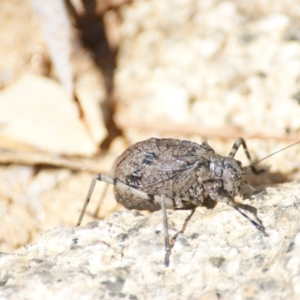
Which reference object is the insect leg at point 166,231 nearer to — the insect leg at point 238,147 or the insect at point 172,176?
the insect at point 172,176

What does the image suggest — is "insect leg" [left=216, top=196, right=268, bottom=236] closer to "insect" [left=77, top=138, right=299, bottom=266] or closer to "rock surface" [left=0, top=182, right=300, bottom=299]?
"rock surface" [left=0, top=182, right=300, bottom=299]

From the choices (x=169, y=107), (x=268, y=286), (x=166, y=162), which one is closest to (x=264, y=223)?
(x=268, y=286)

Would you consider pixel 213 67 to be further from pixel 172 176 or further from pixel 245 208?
pixel 245 208

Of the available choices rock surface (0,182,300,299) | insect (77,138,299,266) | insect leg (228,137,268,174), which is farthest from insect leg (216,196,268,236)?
insect leg (228,137,268,174)

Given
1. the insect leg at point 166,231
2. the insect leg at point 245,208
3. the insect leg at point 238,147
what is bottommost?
the insect leg at point 238,147

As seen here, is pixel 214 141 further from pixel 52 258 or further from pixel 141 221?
pixel 52 258

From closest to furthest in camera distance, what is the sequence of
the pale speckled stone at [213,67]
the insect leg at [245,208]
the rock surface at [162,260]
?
the rock surface at [162,260], the insect leg at [245,208], the pale speckled stone at [213,67]

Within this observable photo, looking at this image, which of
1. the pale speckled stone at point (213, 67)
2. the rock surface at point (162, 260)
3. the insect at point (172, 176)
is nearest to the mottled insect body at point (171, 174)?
the insect at point (172, 176)
